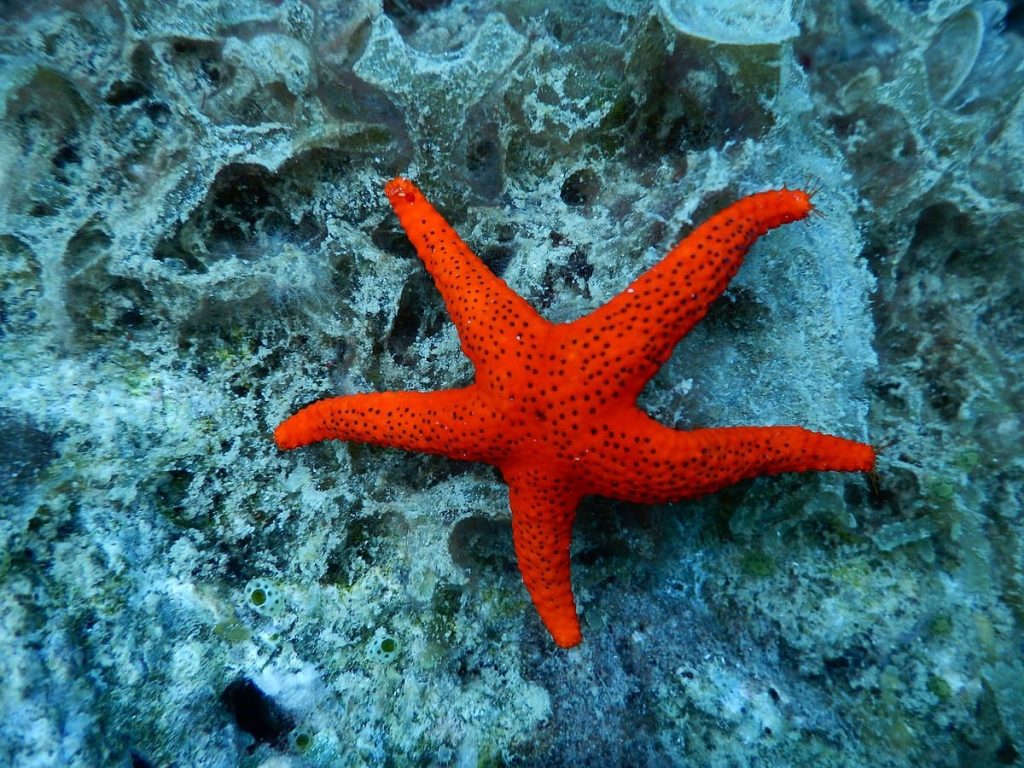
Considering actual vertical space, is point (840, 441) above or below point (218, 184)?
below

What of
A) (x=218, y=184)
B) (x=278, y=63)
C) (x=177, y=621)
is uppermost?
(x=278, y=63)

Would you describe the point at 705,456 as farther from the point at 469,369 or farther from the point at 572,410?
the point at 469,369

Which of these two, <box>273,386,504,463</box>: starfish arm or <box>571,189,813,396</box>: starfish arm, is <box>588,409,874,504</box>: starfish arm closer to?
<box>571,189,813,396</box>: starfish arm

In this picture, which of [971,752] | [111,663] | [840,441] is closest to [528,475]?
[840,441]

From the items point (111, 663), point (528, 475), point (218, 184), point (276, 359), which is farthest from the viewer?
point (276, 359)

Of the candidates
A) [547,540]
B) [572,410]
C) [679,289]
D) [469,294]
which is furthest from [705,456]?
[469,294]

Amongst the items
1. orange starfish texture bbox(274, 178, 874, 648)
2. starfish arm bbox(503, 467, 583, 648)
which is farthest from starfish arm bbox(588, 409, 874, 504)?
starfish arm bbox(503, 467, 583, 648)

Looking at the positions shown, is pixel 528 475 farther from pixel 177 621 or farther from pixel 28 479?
pixel 28 479
